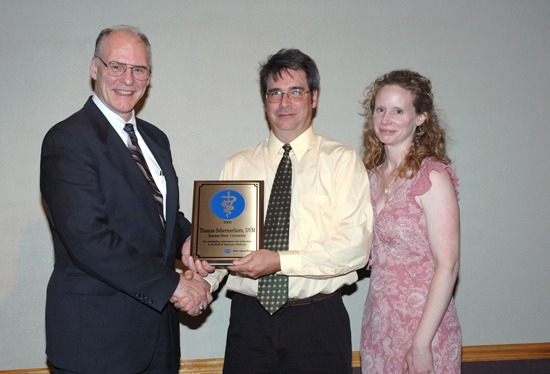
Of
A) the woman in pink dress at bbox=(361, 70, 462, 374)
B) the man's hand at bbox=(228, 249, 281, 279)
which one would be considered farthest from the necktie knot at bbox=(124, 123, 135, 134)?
the woman in pink dress at bbox=(361, 70, 462, 374)

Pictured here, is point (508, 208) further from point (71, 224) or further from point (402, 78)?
point (71, 224)

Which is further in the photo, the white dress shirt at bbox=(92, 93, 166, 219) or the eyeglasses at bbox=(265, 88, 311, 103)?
the eyeglasses at bbox=(265, 88, 311, 103)

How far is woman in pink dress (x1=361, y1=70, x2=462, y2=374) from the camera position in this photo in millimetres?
1966

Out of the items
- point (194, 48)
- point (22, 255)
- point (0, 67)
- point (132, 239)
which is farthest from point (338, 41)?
point (22, 255)

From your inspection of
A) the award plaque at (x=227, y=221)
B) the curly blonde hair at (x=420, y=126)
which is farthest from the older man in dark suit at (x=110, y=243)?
the curly blonde hair at (x=420, y=126)

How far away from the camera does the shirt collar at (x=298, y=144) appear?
2.21m

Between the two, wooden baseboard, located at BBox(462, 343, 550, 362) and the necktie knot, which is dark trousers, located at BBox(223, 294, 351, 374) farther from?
wooden baseboard, located at BBox(462, 343, 550, 362)

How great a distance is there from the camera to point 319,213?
2092 mm

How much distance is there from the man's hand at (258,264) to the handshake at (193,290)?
0.58 ft

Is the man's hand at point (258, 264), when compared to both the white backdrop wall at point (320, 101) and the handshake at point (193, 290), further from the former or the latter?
the white backdrop wall at point (320, 101)

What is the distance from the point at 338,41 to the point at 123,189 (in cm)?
202

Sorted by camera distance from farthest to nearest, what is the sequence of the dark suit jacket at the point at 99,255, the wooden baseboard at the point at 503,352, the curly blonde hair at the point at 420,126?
the wooden baseboard at the point at 503,352, the curly blonde hair at the point at 420,126, the dark suit jacket at the point at 99,255

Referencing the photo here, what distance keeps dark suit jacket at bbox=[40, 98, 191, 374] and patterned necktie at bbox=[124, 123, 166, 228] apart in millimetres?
58

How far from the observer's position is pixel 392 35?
10.5 feet
